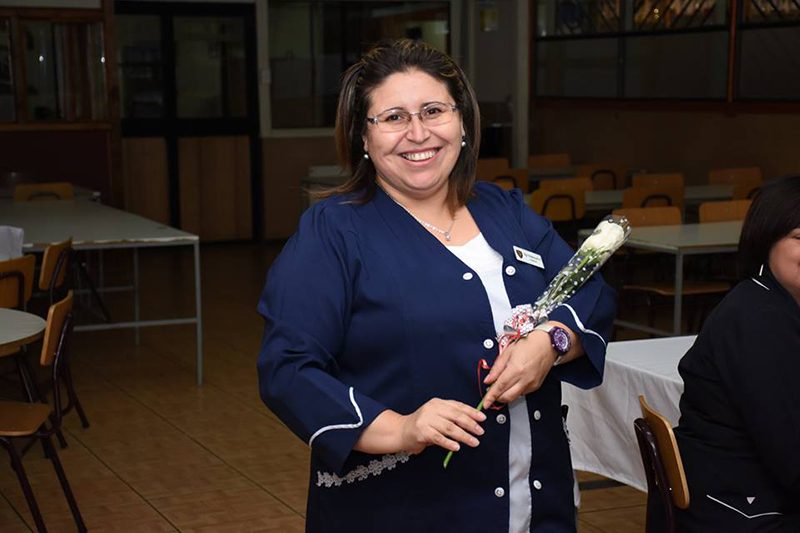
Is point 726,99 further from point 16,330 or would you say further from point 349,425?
point 349,425

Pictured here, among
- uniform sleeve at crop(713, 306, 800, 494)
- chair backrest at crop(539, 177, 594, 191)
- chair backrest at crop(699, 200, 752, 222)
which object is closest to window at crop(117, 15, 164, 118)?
chair backrest at crop(539, 177, 594, 191)

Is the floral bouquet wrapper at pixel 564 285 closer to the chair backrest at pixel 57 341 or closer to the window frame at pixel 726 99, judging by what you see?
the chair backrest at pixel 57 341

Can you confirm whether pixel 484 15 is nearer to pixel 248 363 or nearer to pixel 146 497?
pixel 248 363

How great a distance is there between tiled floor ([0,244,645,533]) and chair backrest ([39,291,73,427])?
20.3 inches

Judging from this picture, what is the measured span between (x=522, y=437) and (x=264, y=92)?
1069 cm

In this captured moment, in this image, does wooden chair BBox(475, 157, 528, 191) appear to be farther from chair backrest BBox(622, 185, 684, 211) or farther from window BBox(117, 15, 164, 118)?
window BBox(117, 15, 164, 118)

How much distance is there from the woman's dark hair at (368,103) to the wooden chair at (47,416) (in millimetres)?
2431

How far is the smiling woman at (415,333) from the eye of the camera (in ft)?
6.05

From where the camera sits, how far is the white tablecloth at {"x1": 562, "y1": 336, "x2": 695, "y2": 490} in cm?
351

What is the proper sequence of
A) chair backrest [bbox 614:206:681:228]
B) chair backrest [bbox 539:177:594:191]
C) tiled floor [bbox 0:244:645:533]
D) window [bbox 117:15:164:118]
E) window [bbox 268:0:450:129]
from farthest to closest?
window [bbox 268:0:450:129]
window [bbox 117:15:164:118]
chair backrest [bbox 539:177:594:191]
chair backrest [bbox 614:206:681:228]
tiled floor [bbox 0:244:645:533]

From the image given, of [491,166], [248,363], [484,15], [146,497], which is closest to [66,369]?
[146,497]

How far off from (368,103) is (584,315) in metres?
0.50

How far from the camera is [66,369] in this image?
197 inches

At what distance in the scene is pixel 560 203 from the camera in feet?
27.4
